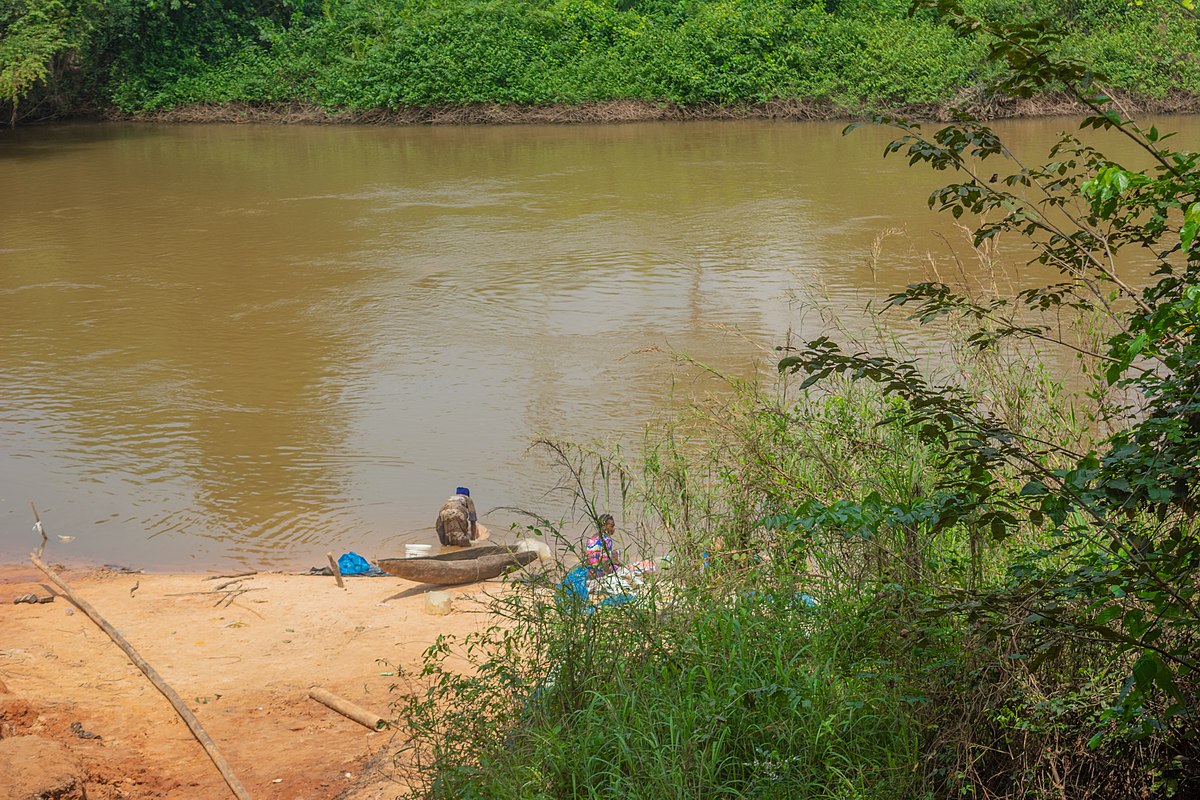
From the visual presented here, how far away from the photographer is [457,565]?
645 centimetres

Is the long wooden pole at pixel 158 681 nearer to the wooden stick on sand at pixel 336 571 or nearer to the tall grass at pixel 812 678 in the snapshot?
the tall grass at pixel 812 678

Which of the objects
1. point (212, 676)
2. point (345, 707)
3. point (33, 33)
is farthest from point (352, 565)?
point (33, 33)

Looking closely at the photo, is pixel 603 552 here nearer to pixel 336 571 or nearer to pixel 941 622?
pixel 941 622

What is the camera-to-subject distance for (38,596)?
6676mm

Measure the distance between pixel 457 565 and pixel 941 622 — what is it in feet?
11.1

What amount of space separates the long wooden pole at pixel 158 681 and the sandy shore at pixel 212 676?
47 mm

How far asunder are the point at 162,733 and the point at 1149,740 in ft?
12.2

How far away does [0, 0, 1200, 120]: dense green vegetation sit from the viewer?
26.2 meters

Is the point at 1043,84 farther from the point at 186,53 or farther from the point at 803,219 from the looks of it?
the point at 186,53

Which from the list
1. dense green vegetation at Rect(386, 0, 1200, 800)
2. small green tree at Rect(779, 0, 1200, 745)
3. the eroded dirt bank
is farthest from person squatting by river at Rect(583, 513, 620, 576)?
the eroded dirt bank

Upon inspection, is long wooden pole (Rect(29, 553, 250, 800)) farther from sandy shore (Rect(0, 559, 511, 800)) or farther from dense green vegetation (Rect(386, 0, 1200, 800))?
dense green vegetation (Rect(386, 0, 1200, 800))

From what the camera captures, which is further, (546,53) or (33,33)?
(546,53)

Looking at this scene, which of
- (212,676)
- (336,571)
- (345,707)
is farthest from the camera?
(336,571)

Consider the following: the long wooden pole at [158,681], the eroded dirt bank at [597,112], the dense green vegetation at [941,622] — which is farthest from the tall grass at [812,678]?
the eroded dirt bank at [597,112]
